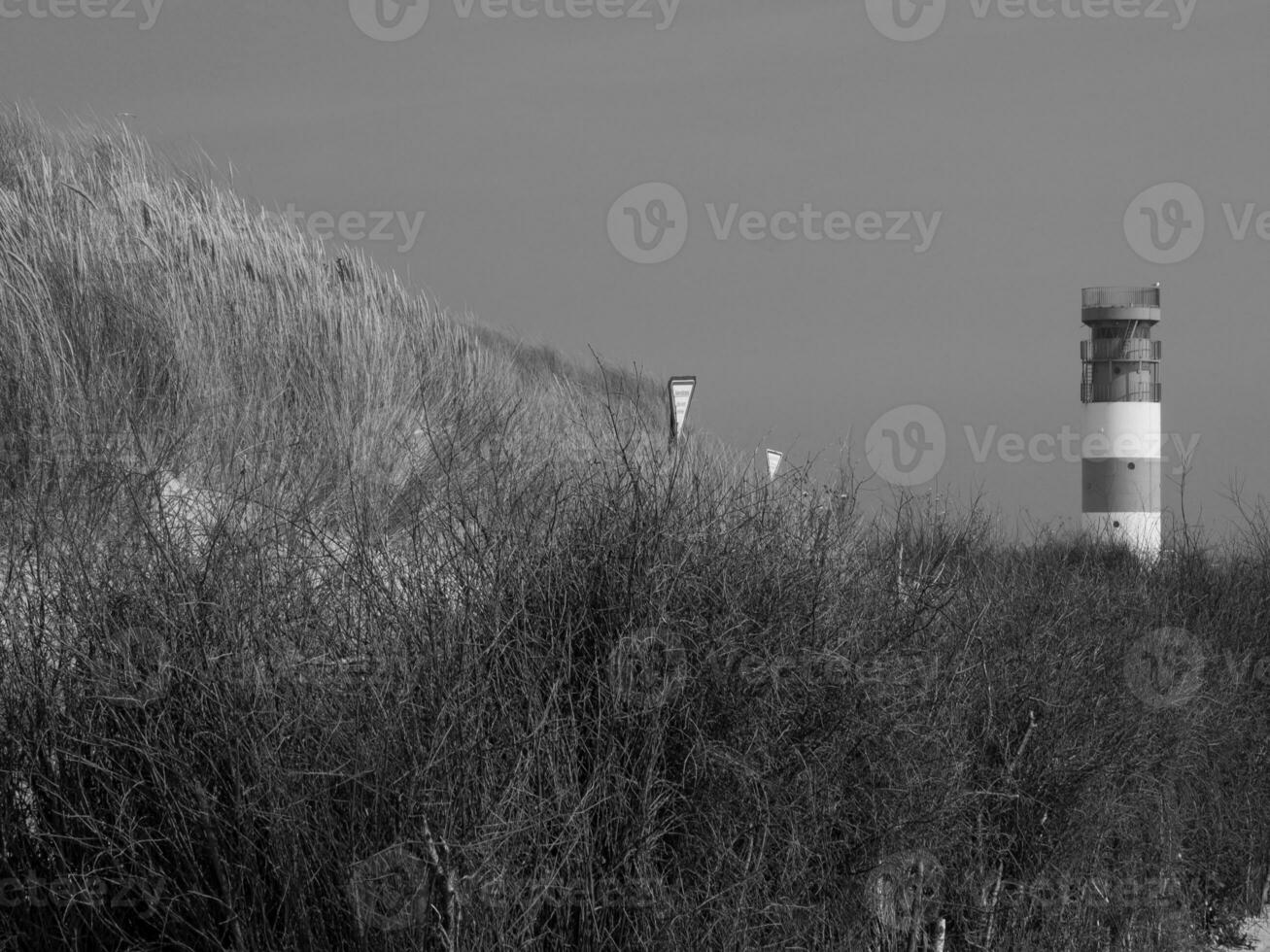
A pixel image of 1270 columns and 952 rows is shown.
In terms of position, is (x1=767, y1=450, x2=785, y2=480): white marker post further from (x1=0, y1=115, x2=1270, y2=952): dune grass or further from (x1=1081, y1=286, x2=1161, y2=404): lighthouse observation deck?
(x1=1081, y1=286, x2=1161, y2=404): lighthouse observation deck

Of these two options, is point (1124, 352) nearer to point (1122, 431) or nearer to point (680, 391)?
point (1122, 431)

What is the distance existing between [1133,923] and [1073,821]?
0.90m

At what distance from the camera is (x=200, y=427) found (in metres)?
8.55

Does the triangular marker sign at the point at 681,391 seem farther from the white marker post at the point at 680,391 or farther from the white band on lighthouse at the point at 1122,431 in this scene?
the white band on lighthouse at the point at 1122,431

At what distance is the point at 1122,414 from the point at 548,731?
32.6 m

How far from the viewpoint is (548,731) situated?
4.24 metres

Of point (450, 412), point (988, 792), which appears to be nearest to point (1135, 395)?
point (450, 412)

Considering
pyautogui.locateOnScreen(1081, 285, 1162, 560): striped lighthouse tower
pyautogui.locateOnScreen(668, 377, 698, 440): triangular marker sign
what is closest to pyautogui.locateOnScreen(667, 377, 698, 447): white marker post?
pyautogui.locateOnScreen(668, 377, 698, 440): triangular marker sign

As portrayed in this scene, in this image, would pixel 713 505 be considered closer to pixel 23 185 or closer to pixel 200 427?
pixel 200 427

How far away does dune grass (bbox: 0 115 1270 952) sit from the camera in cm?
388

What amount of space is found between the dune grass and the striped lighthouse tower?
91.6 feet

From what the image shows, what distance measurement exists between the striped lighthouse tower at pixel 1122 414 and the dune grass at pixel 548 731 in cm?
2792

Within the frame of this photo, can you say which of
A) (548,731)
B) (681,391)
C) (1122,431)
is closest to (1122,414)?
(1122,431)

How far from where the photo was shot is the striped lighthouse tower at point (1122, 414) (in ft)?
113
